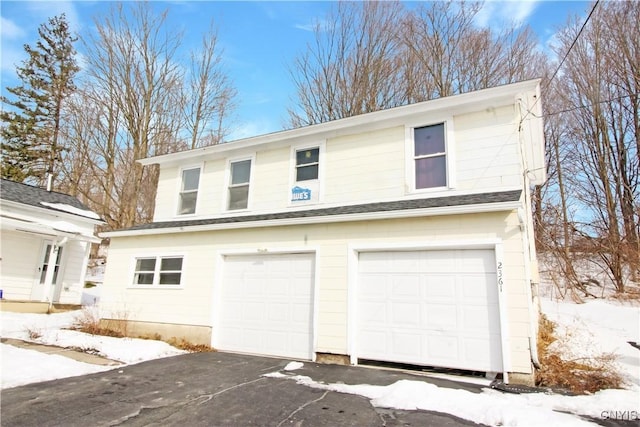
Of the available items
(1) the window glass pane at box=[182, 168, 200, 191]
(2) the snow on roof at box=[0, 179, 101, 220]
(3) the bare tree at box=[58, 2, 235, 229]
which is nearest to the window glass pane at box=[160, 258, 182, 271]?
(1) the window glass pane at box=[182, 168, 200, 191]

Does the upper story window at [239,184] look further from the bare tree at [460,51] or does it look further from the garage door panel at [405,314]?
the bare tree at [460,51]

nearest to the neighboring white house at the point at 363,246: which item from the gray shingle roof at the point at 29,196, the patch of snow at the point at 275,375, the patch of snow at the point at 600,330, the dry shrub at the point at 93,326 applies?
the dry shrub at the point at 93,326

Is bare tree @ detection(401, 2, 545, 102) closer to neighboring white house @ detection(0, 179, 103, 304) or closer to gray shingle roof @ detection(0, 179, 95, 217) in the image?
neighboring white house @ detection(0, 179, 103, 304)

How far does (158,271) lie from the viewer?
378 inches

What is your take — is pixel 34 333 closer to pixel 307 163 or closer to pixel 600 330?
pixel 307 163

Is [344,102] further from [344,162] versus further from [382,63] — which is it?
[344,162]

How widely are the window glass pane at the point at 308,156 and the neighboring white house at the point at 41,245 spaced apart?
984cm

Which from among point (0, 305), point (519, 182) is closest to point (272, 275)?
point (519, 182)

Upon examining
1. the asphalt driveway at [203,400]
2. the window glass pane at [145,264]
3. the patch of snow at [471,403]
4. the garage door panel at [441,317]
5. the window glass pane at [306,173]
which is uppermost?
the window glass pane at [306,173]

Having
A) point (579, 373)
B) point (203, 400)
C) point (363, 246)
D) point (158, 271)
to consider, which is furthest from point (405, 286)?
point (158, 271)

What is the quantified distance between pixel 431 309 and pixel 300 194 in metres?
4.51

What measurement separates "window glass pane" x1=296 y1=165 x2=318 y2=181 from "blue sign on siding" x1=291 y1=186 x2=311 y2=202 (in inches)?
13.3

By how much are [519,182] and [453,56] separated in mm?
14721

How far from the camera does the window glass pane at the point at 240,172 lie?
10336 mm
